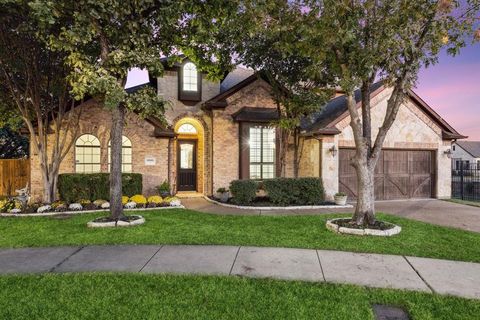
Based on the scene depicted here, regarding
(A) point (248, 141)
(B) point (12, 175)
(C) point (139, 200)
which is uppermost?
(A) point (248, 141)

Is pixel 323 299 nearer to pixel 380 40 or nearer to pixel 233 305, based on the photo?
pixel 233 305

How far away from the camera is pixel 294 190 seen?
42.6 feet

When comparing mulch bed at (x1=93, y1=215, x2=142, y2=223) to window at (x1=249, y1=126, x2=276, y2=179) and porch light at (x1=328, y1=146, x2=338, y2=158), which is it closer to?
window at (x1=249, y1=126, x2=276, y2=179)

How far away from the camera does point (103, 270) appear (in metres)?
5.39

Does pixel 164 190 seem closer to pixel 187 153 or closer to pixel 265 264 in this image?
pixel 187 153

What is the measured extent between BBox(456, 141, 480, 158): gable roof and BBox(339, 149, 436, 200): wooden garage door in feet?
159

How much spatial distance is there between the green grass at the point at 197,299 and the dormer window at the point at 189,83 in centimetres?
1206

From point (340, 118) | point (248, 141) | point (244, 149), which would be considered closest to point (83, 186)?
point (244, 149)

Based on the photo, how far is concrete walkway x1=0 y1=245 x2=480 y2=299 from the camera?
5.07 metres

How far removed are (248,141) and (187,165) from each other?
12.9 ft

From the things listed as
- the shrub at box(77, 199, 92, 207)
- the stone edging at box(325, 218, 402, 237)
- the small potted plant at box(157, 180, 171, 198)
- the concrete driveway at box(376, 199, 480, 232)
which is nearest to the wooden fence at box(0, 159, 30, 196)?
the shrub at box(77, 199, 92, 207)

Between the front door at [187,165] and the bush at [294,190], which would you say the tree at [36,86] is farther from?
the bush at [294,190]

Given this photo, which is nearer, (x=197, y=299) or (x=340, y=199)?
(x=197, y=299)

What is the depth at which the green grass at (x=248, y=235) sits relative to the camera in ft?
22.7
